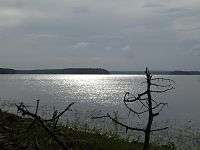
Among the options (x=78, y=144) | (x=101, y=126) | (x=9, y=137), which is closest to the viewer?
(x=9, y=137)

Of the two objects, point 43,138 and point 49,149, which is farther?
point 43,138

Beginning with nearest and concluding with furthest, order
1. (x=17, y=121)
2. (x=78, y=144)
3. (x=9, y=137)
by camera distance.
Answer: (x=9, y=137)
(x=78, y=144)
(x=17, y=121)

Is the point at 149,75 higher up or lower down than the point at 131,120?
higher up

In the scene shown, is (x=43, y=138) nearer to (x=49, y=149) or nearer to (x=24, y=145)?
(x=49, y=149)

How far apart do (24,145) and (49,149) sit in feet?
6.45

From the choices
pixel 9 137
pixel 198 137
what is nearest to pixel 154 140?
pixel 198 137

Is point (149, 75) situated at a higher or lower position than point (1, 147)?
higher

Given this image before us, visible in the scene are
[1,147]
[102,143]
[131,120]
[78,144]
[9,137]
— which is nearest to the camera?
[1,147]

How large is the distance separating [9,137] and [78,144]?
7.93ft

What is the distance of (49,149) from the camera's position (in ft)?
39.6

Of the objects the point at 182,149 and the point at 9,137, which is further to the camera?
the point at 182,149

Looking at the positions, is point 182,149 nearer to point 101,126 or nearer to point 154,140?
point 154,140

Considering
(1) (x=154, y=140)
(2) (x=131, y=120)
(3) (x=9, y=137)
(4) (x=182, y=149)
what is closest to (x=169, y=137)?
(1) (x=154, y=140)

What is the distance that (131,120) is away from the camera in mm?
38500
